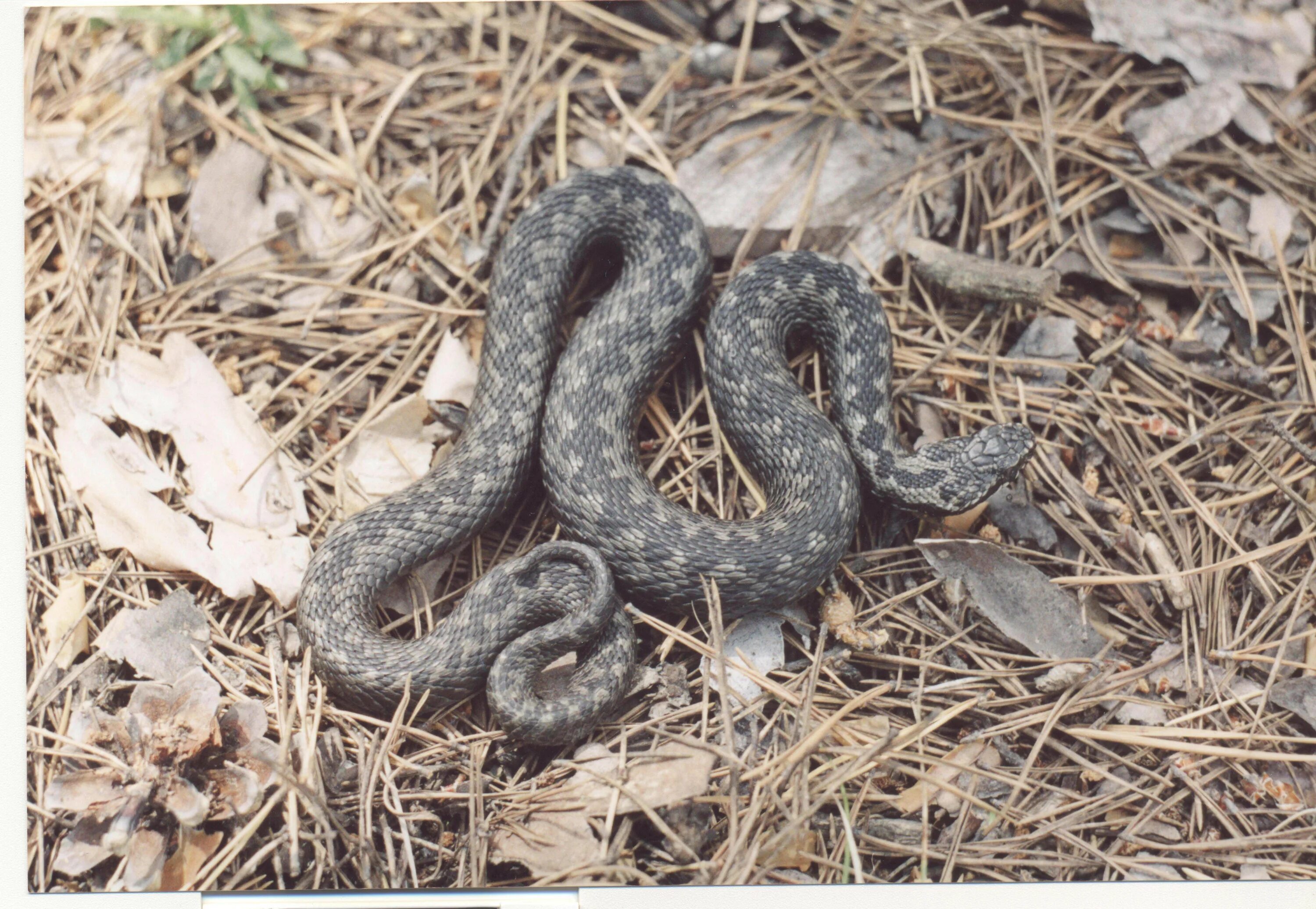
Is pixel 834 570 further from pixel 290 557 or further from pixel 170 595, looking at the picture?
pixel 170 595

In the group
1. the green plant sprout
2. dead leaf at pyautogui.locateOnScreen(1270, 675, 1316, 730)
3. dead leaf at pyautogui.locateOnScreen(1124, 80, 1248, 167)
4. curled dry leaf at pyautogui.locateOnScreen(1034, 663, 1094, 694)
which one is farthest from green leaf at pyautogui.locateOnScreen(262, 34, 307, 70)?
dead leaf at pyautogui.locateOnScreen(1270, 675, 1316, 730)

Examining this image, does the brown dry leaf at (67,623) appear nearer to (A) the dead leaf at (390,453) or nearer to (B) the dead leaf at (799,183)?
(A) the dead leaf at (390,453)

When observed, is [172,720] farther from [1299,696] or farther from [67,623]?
[1299,696]

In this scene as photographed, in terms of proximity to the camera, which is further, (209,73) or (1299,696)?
(209,73)

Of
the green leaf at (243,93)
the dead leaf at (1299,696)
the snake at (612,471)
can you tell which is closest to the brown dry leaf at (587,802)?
the snake at (612,471)

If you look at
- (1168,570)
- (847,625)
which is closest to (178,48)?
(847,625)

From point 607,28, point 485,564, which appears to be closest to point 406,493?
point 485,564
